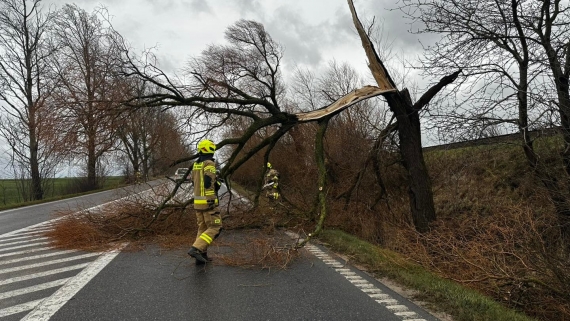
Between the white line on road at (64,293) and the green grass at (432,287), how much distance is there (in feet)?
12.9

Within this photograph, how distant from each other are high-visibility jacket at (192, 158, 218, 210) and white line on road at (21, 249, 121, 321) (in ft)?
5.76

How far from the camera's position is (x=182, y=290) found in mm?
4867

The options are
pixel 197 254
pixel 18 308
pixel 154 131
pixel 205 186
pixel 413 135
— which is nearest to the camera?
pixel 18 308

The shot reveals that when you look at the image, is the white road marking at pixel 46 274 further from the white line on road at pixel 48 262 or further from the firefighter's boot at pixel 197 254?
the firefighter's boot at pixel 197 254

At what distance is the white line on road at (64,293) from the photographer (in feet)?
13.1

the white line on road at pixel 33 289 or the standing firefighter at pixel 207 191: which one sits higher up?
the standing firefighter at pixel 207 191

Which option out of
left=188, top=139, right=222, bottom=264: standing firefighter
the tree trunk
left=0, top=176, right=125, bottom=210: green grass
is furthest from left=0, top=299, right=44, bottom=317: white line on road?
left=0, top=176, right=125, bottom=210: green grass

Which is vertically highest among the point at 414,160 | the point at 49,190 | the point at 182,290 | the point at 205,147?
the point at 49,190

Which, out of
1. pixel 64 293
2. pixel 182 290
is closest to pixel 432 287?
pixel 182 290

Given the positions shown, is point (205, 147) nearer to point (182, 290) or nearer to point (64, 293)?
point (182, 290)

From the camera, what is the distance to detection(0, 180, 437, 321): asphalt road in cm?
404

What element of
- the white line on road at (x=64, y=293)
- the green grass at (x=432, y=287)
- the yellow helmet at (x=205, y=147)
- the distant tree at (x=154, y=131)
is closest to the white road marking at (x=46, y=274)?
the white line on road at (x=64, y=293)

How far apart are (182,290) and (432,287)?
304 centimetres

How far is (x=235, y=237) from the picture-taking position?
8609 mm
